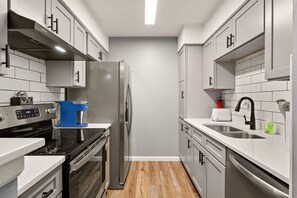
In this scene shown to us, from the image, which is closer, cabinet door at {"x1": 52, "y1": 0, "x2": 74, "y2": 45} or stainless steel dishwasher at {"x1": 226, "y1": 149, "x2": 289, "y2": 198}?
stainless steel dishwasher at {"x1": 226, "y1": 149, "x2": 289, "y2": 198}

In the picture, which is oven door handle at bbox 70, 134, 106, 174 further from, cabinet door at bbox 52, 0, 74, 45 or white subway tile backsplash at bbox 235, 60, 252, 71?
white subway tile backsplash at bbox 235, 60, 252, 71

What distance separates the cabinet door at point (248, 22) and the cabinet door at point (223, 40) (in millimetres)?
141

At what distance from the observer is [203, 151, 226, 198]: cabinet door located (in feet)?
5.63

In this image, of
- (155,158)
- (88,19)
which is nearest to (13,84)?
(88,19)

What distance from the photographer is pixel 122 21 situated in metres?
3.43

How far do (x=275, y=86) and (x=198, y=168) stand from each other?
49.9 inches

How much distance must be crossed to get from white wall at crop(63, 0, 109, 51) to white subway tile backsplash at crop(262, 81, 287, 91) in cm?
222

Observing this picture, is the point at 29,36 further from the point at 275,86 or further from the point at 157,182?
the point at 157,182

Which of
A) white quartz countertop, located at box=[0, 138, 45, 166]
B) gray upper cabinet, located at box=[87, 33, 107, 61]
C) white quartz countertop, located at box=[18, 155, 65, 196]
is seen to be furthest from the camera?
gray upper cabinet, located at box=[87, 33, 107, 61]

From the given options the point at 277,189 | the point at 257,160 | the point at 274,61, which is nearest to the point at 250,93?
the point at 274,61

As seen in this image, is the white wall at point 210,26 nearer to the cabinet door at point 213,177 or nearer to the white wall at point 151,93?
the white wall at point 151,93

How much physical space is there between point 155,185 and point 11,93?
7.25 feet

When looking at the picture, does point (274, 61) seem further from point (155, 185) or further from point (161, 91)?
point (161, 91)

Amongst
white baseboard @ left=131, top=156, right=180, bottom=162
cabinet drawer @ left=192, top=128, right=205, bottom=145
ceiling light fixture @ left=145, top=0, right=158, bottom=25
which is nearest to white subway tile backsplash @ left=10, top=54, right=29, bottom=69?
ceiling light fixture @ left=145, top=0, right=158, bottom=25
